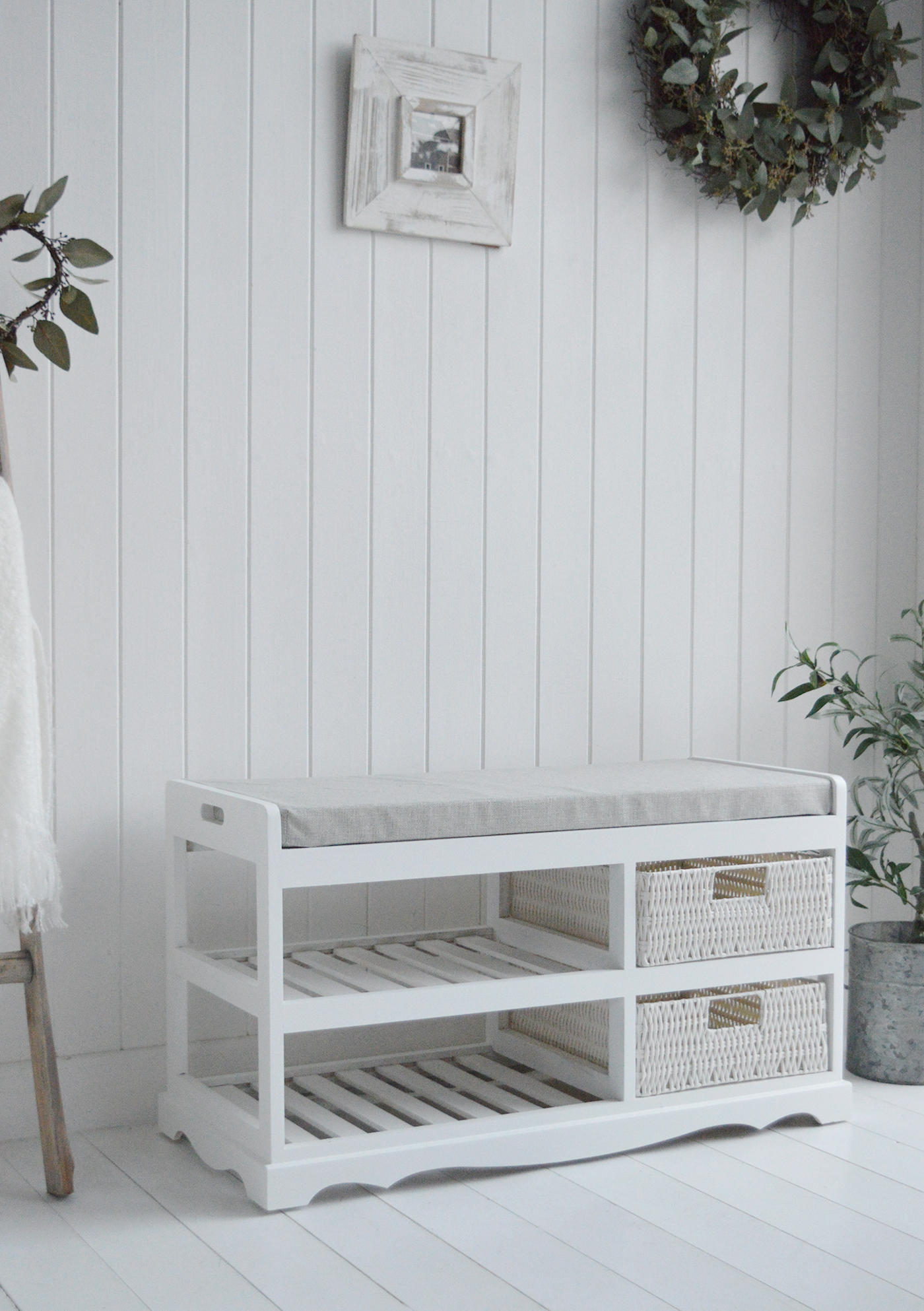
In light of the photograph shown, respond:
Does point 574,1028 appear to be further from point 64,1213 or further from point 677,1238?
point 64,1213

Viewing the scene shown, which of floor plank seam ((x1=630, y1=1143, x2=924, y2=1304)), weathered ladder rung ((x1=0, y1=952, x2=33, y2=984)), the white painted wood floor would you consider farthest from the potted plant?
weathered ladder rung ((x1=0, y1=952, x2=33, y2=984))

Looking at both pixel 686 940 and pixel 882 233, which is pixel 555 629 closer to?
pixel 686 940

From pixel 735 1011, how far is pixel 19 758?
1.17m

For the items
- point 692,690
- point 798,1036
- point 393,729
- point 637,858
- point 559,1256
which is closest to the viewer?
point 559,1256

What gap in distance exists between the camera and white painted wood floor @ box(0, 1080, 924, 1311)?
1.56 m

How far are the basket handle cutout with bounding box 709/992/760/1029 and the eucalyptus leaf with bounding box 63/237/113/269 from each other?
1.39 metres

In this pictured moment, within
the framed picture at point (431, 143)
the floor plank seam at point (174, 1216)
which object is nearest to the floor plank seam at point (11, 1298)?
the floor plank seam at point (174, 1216)

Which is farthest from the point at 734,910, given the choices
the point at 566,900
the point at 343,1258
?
the point at 343,1258

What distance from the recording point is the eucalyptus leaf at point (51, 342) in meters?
1.86

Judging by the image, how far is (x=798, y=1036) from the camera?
216 cm

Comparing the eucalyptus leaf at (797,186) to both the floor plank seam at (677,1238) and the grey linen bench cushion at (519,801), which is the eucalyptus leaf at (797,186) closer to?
the grey linen bench cushion at (519,801)

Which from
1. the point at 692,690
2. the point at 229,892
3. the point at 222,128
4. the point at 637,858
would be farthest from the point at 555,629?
the point at 222,128

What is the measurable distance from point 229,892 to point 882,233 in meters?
1.79

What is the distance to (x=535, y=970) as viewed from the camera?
2098 millimetres
